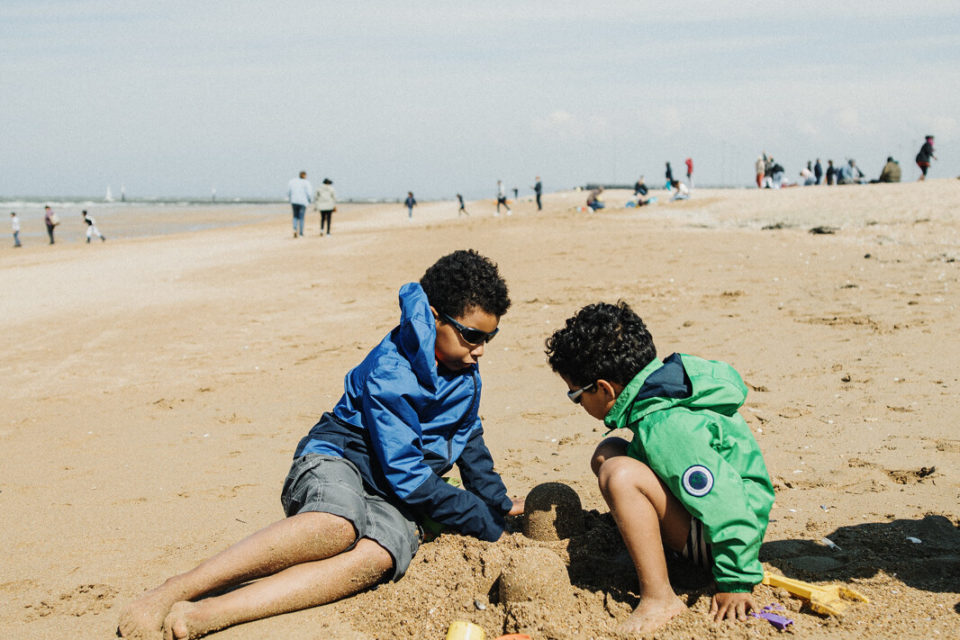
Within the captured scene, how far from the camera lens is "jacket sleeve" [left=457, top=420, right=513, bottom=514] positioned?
3615 mm

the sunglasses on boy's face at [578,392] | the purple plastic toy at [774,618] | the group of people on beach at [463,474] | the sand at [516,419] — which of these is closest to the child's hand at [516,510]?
the group of people on beach at [463,474]

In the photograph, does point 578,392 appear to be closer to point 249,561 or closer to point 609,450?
point 609,450

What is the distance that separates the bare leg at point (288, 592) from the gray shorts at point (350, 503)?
51mm

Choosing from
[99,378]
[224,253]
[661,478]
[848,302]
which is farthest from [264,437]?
[224,253]

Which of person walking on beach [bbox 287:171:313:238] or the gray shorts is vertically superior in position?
person walking on beach [bbox 287:171:313:238]

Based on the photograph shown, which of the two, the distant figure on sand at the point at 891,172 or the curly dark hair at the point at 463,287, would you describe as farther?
the distant figure on sand at the point at 891,172

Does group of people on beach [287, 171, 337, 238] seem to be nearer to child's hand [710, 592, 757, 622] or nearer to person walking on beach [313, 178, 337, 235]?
person walking on beach [313, 178, 337, 235]

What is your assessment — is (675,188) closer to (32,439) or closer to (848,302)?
(848,302)

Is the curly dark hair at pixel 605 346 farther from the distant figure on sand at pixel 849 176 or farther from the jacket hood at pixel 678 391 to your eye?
the distant figure on sand at pixel 849 176

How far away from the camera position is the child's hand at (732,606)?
2.67 metres

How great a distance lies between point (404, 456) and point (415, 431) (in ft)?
0.42

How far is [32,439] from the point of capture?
5312 mm

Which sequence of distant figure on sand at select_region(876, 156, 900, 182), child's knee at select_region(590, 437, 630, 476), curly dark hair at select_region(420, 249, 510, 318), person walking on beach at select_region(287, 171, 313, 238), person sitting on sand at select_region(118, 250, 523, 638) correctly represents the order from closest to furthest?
1. person sitting on sand at select_region(118, 250, 523, 638)
2. child's knee at select_region(590, 437, 630, 476)
3. curly dark hair at select_region(420, 249, 510, 318)
4. person walking on beach at select_region(287, 171, 313, 238)
5. distant figure on sand at select_region(876, 156, 900, 182)

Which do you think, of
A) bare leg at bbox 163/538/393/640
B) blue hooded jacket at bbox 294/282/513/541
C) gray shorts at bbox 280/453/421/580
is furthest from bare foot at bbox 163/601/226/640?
blue hooded jacket at bbox 294/282/513/541
